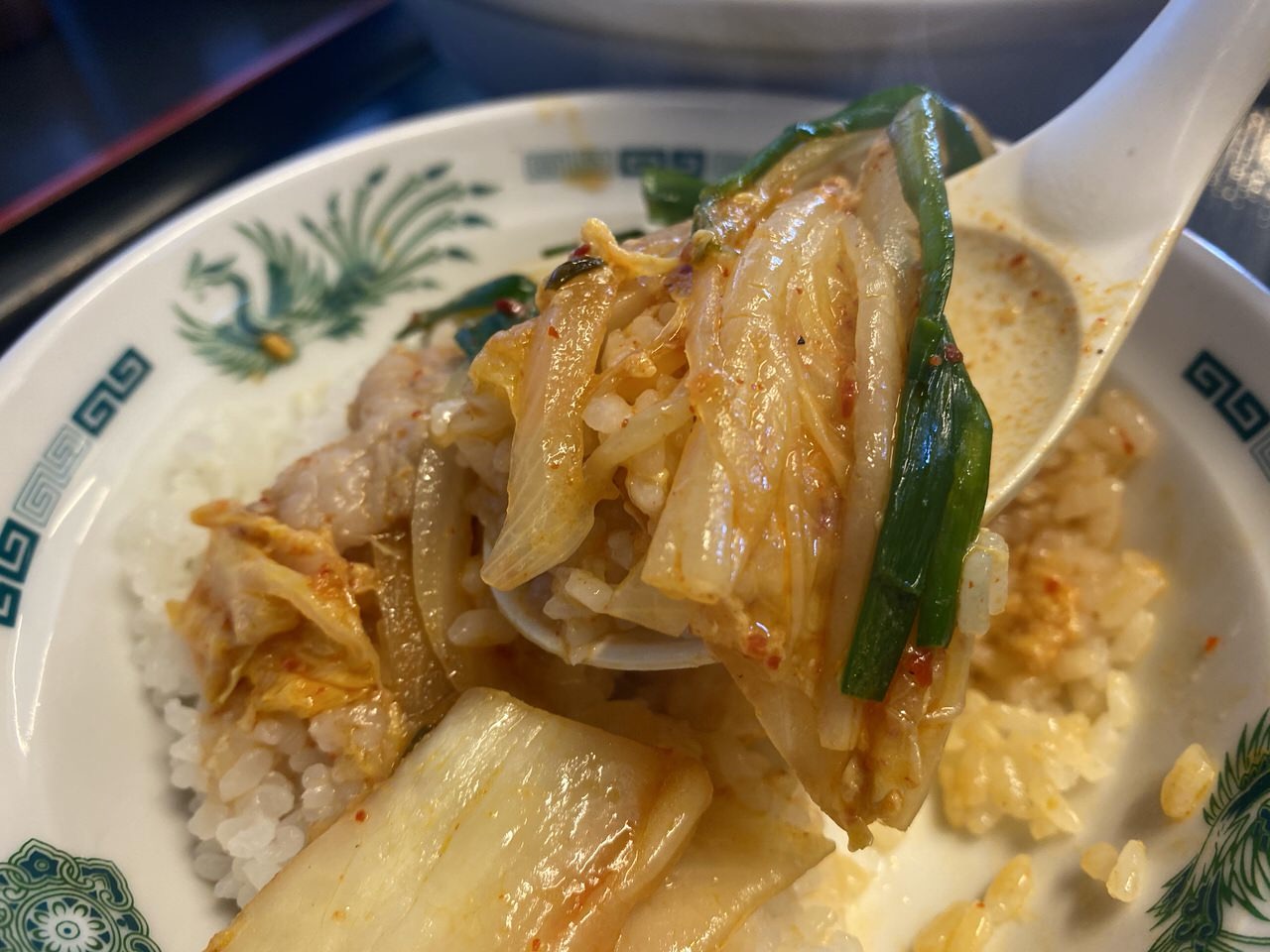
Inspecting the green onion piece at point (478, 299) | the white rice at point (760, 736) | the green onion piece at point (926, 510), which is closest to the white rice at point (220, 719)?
the white rice at point (760, 736)

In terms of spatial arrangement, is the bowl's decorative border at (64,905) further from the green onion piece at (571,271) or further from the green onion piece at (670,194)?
the green onion piece at (670,194)

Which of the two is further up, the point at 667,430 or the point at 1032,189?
the point at 667,430

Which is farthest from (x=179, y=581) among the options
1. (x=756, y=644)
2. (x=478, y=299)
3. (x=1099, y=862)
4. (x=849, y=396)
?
(x=1099, y=862)

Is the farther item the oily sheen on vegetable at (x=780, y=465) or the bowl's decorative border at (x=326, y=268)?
the bowl's decorative border at (x=326, y=268)

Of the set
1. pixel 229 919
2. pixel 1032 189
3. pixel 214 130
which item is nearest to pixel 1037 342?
pixel 1032 189

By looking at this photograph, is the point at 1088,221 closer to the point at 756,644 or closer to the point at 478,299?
the point at 756,644

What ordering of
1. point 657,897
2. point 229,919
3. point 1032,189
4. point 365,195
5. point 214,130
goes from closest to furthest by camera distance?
point 657,897 → point 229,919 → point 1032,189 → point 365,195 → point 214,130

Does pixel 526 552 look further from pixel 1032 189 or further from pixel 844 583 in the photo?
A: pixel 1032 189

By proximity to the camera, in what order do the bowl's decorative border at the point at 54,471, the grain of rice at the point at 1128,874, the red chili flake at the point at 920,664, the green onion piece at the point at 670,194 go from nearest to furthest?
the red chili flake at the point at 920,664 → the grain of rice at the point at 1128,874 → the bowl's decorative border at the point at 54,471 → the green onion piece at the point at 670,194
